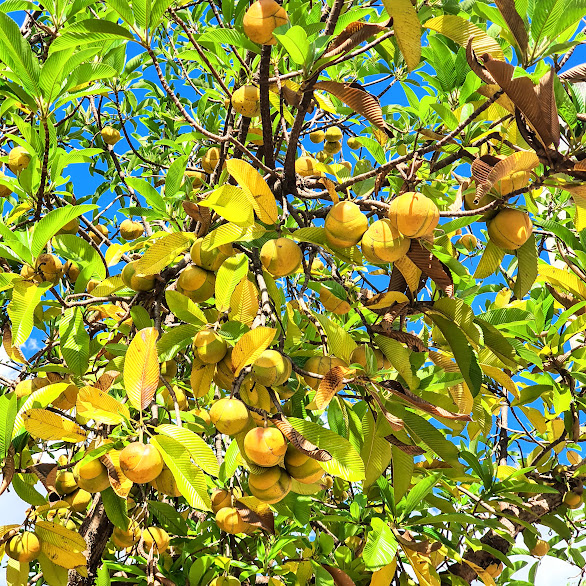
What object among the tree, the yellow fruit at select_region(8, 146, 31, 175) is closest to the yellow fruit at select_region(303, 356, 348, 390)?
the tree

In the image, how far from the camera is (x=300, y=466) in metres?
1.14

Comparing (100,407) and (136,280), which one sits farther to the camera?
(136,280)

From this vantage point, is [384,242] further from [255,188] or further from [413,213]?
[255,188]

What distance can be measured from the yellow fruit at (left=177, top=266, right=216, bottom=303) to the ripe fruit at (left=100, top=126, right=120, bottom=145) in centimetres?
199

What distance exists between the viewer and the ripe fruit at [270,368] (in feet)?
3.81

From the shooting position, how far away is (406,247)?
115 cm

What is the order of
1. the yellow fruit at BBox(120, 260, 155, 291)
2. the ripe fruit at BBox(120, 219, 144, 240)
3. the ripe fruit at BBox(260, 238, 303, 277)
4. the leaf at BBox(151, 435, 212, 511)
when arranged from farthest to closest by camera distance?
the ripe fruit at BBox(120, 219, 144, 240)
the yellow fruit at BBox(120, 260, 155, 291)
the ripe fruit at BBox(260, 238, 303, 277)
the leaf at BBox(151, 435, 212, 511)

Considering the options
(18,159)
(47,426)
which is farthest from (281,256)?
(18,159)

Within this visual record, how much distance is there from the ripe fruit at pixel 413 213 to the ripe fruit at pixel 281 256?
22 cm

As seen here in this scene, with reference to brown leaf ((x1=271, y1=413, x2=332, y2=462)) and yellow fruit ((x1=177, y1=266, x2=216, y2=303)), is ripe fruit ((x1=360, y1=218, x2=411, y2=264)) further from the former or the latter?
yellow fruit ((x1=177, y1=266, x2=216, y2=303))

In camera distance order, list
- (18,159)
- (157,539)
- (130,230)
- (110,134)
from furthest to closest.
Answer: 1. (110,134)
2. (130,230)
3. (18,159)
4. (157,539)

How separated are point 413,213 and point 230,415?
513 millimetres

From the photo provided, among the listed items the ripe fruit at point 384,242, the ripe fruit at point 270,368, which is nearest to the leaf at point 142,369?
the ripe fruit at point 270,368

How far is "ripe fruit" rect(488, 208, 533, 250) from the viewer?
1142 mm
